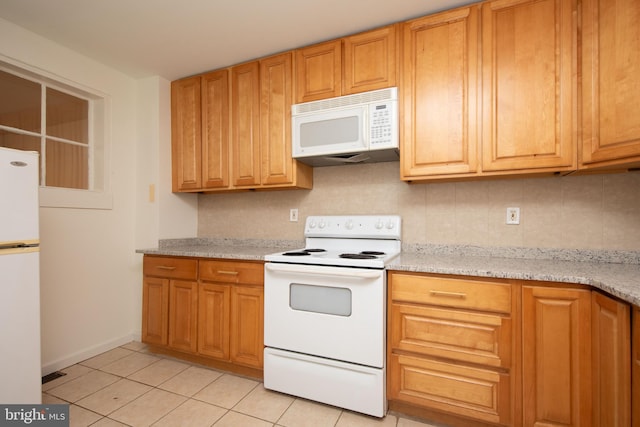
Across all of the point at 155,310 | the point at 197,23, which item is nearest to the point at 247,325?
the point at 155,310

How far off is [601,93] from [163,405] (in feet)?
9.54

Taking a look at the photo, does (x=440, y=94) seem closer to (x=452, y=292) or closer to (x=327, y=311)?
(x=452, y=292)

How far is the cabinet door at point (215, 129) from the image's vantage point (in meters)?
2.54

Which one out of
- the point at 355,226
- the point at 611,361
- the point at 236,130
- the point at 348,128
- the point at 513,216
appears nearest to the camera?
the point at 611,361

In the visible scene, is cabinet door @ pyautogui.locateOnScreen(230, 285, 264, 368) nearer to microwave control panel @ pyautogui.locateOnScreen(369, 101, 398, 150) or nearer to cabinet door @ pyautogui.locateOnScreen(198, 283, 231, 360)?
cabinet door @ pyautogui.locateOnScreen(198, 283, 231, 360)

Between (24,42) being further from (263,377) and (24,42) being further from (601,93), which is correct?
(601,93)

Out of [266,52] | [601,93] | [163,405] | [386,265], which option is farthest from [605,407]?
[266,52]

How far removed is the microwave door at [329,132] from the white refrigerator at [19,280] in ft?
5.01

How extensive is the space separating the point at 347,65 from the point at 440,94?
661 millimetres

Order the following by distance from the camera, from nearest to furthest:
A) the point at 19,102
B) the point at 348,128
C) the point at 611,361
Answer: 1. the point at 611,361
2. the point at 348,128
3. the point at 19,102

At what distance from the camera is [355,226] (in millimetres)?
2273

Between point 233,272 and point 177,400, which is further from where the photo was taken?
point 233,272

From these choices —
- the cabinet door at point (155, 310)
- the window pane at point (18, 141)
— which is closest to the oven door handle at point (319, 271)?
the cabinet door at point (155, 310)

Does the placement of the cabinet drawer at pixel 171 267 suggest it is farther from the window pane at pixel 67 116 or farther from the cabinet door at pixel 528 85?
the cabinet door at pixel 528 85
